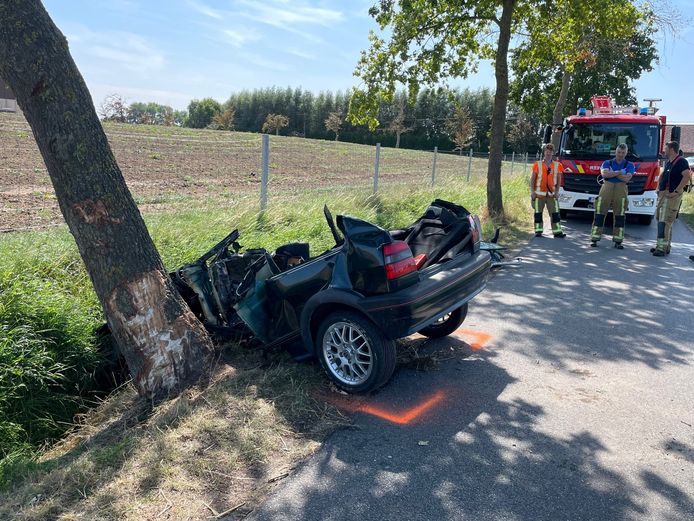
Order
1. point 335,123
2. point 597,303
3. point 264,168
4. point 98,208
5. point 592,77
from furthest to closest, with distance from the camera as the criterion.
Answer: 1. point 335,123
2. point 592,77
3. point 264,168
4. point 597,303
5. point 98,208

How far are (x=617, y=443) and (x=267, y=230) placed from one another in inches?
233

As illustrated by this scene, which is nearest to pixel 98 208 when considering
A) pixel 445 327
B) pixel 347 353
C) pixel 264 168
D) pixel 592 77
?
pixel 347 353

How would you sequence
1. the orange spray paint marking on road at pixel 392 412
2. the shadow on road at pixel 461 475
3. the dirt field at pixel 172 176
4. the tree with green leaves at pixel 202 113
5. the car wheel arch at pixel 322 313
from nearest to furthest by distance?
the shadow on road at pixel 461 475, the orange spray paint marking on road at pixel 392 412, the car wheel arch at pixel 322 313, the dirt field at pixel 172 176, the tree with green leaves at pixel 202 113

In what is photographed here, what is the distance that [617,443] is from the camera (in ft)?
10.9

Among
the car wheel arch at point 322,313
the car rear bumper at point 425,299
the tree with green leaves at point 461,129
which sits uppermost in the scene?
the tree with green leaves at point 461,129

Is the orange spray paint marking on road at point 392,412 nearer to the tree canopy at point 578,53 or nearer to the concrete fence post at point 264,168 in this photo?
the concrete fence post at point 264,168

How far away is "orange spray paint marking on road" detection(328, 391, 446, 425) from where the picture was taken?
3637 mm

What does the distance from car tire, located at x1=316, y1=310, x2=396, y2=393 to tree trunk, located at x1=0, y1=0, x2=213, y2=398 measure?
38.3 inches

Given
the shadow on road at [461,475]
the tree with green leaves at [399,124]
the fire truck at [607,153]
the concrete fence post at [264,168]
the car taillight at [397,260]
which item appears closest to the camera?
the shadow on road at [461,475]

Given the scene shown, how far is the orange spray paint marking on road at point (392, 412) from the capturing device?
364 cm

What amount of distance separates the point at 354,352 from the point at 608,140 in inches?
443

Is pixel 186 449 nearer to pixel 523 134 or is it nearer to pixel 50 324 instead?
pixel 50 324

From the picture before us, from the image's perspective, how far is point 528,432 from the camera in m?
3.46

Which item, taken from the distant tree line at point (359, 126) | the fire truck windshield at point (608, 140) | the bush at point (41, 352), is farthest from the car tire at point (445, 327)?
the distant tree line at point (359, 126)
